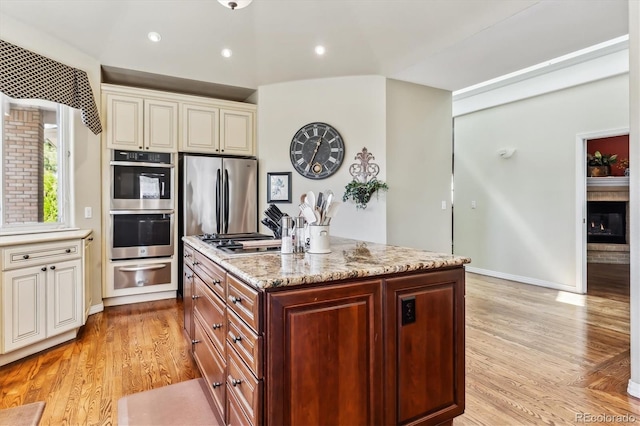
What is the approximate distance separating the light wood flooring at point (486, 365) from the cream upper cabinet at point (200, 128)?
1.92 meters

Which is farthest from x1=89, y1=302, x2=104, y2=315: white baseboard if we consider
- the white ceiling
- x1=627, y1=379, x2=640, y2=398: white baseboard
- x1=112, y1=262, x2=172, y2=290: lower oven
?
x1=627, y1=379, x2=640, y2=398: white baseboard

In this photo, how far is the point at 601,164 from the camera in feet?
19.9

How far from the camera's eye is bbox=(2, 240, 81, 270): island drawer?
8.39ft

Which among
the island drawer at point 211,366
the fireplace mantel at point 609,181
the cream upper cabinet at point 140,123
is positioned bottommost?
the island drawer at point 211,366

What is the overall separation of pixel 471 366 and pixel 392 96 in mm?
3034

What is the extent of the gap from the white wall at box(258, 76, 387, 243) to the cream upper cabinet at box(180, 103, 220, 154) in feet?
1.86

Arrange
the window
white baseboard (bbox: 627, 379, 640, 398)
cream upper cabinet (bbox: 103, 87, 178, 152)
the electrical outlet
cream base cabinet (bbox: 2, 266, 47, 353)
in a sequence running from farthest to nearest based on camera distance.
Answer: cream upper cabinet (bbox: 103, 87, 178, 152)
the window
cream base cabinet (bbox: 2, 266, 47, 353)
white baseboard (bbox: 627, 379, 640, 398)
the electrical outlet

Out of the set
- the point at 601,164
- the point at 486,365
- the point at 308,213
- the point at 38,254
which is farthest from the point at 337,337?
the point at 601,164

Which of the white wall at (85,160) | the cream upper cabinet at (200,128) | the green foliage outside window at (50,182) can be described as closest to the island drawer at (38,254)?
the green foliage outside window at (50,182)

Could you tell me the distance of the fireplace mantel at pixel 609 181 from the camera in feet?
19.2

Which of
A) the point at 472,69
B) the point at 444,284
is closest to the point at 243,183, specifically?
the point at 472,69

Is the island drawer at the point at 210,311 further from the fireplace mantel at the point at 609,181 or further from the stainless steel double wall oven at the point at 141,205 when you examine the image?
the fireplace mantel at the point at 609,181

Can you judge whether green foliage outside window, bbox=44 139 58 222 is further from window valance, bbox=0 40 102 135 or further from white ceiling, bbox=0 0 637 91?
white ceiling, bbox=0 0 637 91

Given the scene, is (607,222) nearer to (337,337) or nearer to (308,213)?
(308,213)
